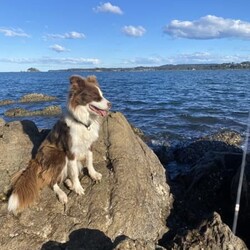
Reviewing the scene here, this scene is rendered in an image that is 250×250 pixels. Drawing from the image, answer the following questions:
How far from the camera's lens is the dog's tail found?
5559 millimetres

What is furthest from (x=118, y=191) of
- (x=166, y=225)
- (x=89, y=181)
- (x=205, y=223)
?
(x=205, y=223)

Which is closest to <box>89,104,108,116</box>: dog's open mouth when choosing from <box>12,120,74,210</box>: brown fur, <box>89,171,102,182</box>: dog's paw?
<box>12,120,74,210</box>: brown fur

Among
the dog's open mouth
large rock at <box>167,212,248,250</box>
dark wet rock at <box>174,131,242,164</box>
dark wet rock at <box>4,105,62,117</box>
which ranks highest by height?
the dog's open mouth

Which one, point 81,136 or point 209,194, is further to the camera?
point 209,194

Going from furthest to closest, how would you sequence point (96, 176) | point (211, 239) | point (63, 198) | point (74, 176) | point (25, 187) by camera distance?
point (96, 176), point (74, 176), point (63, 198), point (25, 187), point (211, 239)

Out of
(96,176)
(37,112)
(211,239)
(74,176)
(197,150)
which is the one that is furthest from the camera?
(37,112)

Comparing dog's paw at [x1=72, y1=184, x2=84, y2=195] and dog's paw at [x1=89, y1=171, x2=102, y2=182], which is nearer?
dog's paw at [x1=72, y1=184, x2=84, y2=195]

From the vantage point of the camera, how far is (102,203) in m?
5.90

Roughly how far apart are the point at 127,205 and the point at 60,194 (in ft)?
3.53

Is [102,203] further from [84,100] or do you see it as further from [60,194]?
[84,100]

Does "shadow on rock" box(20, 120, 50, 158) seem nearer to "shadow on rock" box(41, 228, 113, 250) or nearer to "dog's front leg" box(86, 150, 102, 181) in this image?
"dog's front leg" box(86, 150, 102, 181)

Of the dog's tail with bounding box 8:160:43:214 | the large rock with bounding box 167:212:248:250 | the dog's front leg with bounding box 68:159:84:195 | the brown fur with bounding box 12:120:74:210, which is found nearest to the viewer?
the large rock with bounding box 167:212:248:250

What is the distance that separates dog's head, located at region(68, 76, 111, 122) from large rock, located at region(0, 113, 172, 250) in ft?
3.86

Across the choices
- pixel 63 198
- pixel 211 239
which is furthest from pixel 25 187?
pixel 211 239
